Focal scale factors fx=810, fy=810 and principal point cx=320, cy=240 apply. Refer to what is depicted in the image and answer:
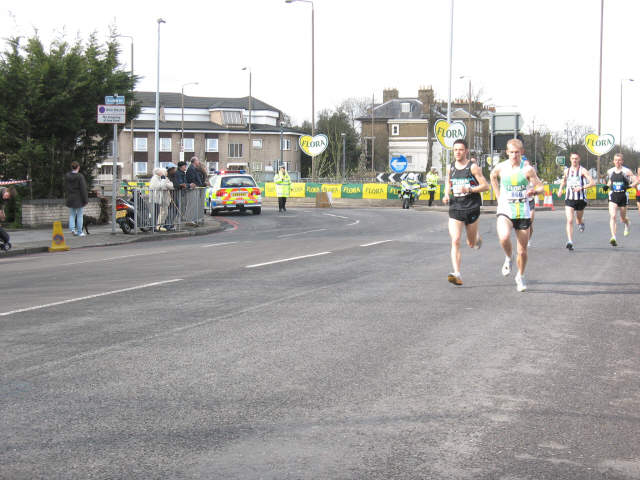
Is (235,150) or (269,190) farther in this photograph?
(235,150)

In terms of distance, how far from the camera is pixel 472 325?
7.50 meters

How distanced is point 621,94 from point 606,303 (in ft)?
207

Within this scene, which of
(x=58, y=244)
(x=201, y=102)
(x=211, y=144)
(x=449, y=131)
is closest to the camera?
(x=58, y=244)

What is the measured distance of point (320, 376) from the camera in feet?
18.2

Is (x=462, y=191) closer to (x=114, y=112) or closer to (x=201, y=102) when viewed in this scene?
(x=114, y=112)

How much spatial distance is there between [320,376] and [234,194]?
2739cm

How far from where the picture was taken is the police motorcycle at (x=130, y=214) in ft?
68.4

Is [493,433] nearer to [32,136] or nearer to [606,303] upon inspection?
[606,303]

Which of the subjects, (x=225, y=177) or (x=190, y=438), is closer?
(x=190, y=438)

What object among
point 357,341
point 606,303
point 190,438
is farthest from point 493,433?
point 606,303

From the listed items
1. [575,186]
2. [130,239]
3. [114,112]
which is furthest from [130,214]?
[575,186]

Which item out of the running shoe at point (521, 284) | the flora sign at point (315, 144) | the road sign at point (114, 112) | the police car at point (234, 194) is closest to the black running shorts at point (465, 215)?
the running shoe at point (521, 284)

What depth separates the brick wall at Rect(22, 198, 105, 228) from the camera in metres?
22.5

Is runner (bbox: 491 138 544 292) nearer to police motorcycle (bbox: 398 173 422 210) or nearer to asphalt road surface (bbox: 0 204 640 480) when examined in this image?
asphalt road surface (bbox: 0 204 640 480)
